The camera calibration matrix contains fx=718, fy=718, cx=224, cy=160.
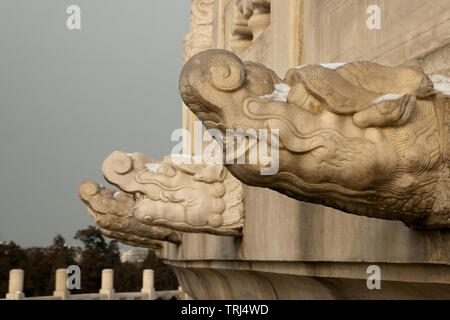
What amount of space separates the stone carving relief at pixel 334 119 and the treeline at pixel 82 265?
21.9m

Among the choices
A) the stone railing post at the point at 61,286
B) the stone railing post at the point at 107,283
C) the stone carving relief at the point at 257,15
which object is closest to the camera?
the stone carving relief at the point at 257,15

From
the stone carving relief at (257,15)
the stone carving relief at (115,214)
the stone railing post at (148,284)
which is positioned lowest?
the stone railing post at (148,284)

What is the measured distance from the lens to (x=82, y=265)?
28.8 meters

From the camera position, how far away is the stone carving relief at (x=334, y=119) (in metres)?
2.53

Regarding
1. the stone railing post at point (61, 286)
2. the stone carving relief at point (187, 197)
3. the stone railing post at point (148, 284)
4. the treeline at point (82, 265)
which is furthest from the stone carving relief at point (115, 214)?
the stone railing post at point (148, 284)

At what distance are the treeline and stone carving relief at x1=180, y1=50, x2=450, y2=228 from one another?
21865 millimetres

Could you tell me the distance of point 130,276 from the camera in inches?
1184

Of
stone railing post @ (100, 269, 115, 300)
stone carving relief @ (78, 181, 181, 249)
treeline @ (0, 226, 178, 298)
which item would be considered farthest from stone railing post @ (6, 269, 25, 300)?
stone carving relief @ (78, 181, 181, 249)

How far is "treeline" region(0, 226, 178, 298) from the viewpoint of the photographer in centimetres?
2569

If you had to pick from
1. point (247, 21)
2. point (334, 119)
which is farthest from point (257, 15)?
point (334, 119)

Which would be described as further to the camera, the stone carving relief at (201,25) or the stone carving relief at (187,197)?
the stone carving relief at (201,25)

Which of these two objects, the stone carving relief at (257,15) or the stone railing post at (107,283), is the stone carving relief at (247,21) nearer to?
the stone carving relief at (257,15)
